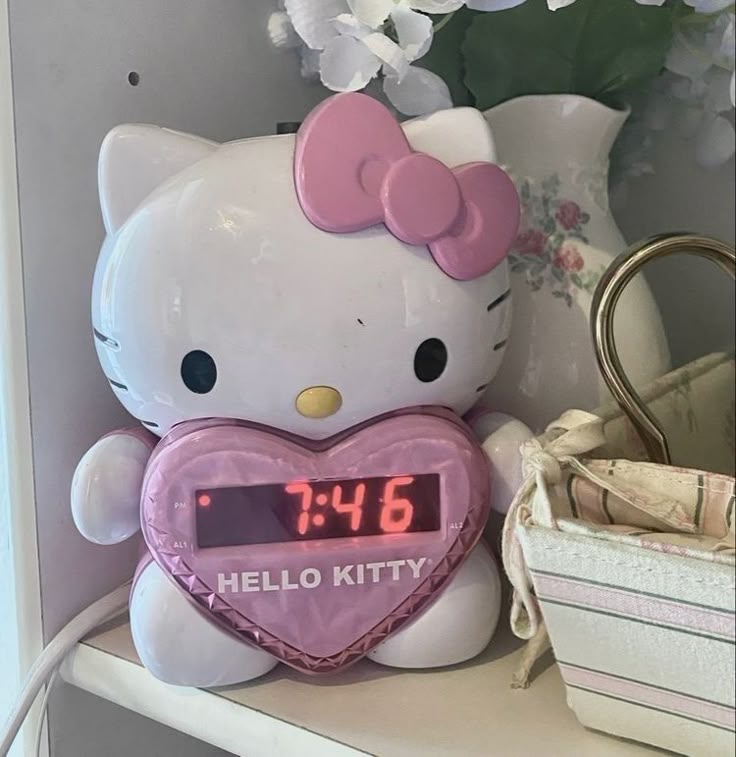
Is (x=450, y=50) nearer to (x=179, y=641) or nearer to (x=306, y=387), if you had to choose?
(x=306, y=387)

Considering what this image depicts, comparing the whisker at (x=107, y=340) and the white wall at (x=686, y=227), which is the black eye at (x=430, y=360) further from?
the white wall at (x=686, y=227)

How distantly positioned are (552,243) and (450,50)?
0.47 ft

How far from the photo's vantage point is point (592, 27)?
58cm

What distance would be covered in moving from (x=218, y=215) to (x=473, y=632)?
24cm

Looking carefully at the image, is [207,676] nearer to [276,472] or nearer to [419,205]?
[276,472]

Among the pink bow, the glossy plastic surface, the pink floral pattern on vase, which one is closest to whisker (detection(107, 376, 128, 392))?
the glossy plastic surface

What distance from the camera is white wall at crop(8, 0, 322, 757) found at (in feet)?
1.68

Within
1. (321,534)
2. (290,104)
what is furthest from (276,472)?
(290,104)

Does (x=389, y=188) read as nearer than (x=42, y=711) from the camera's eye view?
Yes

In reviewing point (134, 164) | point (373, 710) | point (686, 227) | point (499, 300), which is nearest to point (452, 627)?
point (373, 710)

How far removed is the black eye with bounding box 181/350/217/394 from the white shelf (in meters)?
0.15

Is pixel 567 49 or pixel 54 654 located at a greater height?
pixel 567 49

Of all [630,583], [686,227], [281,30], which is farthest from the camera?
[686,227]

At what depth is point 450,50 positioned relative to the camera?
24.2 inches
